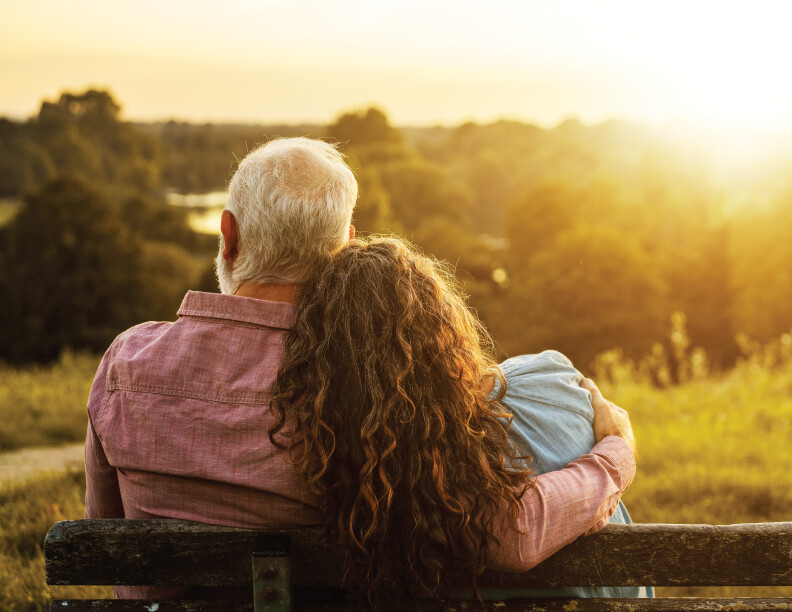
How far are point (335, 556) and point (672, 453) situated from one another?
14.8ft

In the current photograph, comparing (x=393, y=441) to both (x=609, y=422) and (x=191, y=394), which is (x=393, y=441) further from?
(x=609, y=422)

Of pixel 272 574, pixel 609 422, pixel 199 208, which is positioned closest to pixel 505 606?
pixel 272 574

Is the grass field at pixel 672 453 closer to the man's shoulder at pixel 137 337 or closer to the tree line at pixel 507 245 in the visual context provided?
the man's shoulder at pixel 137 337

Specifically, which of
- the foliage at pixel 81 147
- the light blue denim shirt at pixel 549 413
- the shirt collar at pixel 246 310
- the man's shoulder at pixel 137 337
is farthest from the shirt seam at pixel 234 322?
the foliage at pixel 81 147

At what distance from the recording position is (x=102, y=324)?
31.6 m

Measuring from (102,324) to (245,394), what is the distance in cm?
3170

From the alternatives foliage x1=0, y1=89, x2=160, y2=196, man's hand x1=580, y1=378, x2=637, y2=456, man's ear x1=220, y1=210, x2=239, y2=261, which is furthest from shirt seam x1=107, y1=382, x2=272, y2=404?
foliage x1=0, y1=89, x2=160, y2=196

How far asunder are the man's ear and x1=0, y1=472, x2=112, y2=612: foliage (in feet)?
6.54

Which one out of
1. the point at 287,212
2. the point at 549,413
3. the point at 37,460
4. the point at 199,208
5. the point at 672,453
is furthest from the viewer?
the point at 199,208

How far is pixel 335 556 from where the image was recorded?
1.83 metres

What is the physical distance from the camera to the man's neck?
2129mm

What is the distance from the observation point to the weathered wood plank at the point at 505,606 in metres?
1.84

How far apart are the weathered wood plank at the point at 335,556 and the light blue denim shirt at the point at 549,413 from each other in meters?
0.22

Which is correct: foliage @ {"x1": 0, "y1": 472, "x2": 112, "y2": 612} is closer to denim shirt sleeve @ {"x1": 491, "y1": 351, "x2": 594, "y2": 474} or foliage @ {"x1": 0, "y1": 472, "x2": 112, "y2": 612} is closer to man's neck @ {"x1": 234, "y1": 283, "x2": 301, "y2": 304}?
man's neck @ {"x1": 234, "y1": 283, "x2": 301, "y2": 304}
